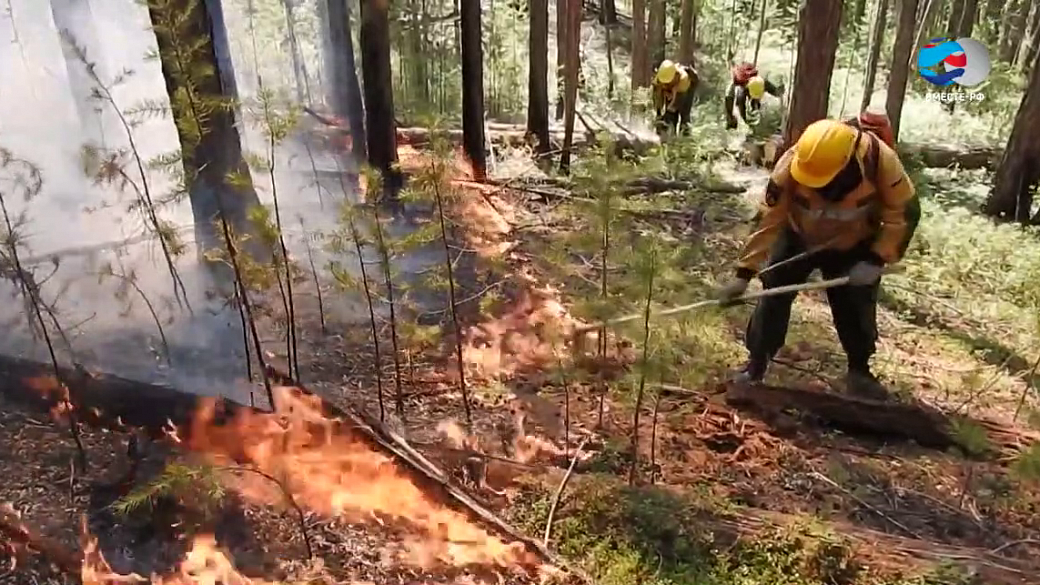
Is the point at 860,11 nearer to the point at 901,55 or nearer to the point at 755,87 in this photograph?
the point at 755,87

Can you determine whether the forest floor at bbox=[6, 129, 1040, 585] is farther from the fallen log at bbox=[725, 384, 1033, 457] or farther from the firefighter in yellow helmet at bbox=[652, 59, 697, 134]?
the firefighter in yellow helmet at bbox=[652, 59, 697, 134]

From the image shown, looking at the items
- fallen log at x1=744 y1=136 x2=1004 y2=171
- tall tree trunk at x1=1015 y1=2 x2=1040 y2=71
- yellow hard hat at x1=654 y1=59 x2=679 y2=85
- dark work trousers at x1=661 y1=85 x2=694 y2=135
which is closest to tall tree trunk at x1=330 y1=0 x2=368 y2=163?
yellow hard hat at x1=654 y1=59 x2=679 y2=85

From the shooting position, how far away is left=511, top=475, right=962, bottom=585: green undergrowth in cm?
328

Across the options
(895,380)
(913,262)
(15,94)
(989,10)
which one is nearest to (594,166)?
(895,380)

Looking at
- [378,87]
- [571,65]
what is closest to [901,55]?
[571,65]

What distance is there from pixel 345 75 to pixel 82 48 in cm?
369

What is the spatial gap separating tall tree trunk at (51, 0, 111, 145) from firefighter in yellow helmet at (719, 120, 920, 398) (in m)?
5.87

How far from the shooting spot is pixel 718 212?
873 centimetres

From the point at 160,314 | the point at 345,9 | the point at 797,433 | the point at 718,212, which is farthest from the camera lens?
the point at 345,9

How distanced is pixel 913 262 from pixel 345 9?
7.23 meters

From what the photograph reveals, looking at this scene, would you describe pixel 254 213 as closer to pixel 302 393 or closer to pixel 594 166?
pixel 302 393

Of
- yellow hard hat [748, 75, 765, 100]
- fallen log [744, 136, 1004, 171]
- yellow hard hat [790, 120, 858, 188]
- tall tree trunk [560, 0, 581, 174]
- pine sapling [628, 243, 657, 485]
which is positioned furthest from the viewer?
yellow hard hat [748, 75, 765, 100]

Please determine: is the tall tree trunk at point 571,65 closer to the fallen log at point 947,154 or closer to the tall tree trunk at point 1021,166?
the fallen log at point 947,154

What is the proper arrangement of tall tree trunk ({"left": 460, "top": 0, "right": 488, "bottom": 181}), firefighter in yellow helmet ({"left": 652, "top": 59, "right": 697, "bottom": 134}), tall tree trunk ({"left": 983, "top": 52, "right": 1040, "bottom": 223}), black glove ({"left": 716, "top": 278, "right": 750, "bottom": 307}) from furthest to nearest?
firefighter in yellow helmet ({"left": 652, "top": 59, "right": 697, "bottom": 134}), tall tree trunk ({"left": 460, "top": 0, "right": 488, "bottom": 181}), tall tree trunk ({"left": 983, "top": 52, "right": 1040, "bottom": 223}), black glove ({"left": 716, "top": 278, "right": 750, "bottom": 307})
